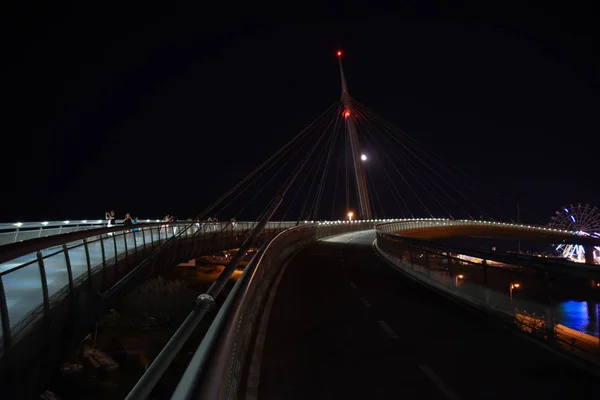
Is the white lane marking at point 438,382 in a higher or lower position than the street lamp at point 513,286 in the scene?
lower

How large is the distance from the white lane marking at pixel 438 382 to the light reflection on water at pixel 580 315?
2.60m

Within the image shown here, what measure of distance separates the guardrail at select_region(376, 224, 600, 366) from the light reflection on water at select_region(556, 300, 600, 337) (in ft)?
0.33

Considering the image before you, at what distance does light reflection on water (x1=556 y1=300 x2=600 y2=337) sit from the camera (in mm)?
7075

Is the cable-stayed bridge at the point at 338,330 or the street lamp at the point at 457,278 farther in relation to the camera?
the street lamp at the point at 457,278

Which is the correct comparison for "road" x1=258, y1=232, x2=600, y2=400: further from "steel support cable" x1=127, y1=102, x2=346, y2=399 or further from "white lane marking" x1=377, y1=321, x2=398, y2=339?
"steel support cable" x1=127, y1=102, x2=346, y2=399

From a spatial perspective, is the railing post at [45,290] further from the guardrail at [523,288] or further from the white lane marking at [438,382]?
the guardrail at [523,288]

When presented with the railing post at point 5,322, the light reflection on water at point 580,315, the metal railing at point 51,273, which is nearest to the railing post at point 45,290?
the metal railing at point 51,273

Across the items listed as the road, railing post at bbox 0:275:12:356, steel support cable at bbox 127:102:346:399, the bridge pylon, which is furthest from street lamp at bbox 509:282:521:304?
the bridge pylon

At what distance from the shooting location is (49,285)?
9641mm

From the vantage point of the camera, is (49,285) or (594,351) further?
(49,285)

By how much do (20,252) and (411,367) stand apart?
529 cm

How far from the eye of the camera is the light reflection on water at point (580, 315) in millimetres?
7075

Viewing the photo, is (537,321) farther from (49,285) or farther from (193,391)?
(49,285)

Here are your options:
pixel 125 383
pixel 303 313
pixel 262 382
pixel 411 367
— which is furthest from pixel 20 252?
pixel 125 383
